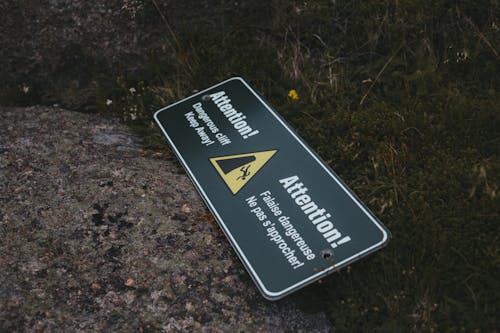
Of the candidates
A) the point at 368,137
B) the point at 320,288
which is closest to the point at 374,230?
the point at 320,288

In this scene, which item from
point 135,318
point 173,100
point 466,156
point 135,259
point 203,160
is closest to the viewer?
point 135,318

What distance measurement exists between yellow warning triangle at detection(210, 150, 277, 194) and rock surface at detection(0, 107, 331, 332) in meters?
0.23

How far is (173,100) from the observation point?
4523 mm

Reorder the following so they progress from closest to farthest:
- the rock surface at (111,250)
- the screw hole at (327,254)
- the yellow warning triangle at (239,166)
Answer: the rock surface at (111,250) → the screw hole at (327,254) → the yellow warning triangle at (239,166)

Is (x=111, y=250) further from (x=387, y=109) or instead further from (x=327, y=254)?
(x=387, y=109)

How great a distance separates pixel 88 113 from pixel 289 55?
1.56m

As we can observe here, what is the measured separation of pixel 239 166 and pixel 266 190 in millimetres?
296

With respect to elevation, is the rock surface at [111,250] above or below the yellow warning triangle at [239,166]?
below

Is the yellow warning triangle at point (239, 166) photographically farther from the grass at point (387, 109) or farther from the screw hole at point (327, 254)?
the screw hole at point (327, 254)

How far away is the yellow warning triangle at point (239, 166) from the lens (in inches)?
148

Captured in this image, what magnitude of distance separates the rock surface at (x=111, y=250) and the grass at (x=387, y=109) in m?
0.35

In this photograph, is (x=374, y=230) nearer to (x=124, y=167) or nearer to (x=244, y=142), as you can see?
(x=244, y=142)

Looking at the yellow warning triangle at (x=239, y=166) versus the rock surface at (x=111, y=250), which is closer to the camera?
the rock surface at (x=111, y=250)

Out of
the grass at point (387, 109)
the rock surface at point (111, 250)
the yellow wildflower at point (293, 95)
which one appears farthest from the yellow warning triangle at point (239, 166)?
the yellow wildflower at point (293, 95)
